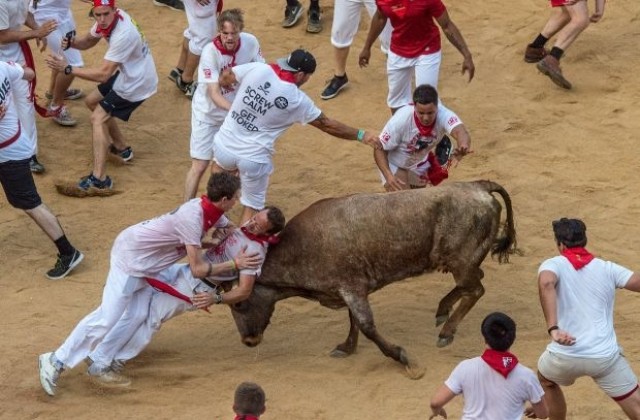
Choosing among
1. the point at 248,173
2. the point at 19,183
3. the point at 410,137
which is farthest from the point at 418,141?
the point at 19,183

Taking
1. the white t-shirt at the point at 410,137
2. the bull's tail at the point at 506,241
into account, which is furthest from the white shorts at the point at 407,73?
the bull's tail at the point at 506,241

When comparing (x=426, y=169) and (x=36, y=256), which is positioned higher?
(x=426, y=169)

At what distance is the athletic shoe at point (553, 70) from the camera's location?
650 inches

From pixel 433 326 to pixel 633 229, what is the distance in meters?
2.84

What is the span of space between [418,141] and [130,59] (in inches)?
144

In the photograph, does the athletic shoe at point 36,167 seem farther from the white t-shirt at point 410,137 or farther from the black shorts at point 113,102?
the white t-shirt at point 410,137

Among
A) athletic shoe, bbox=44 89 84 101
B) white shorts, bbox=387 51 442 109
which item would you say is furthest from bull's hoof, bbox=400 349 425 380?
athletic shoe, bbox=44 89 84 101

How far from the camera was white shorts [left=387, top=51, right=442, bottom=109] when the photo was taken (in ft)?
47.5

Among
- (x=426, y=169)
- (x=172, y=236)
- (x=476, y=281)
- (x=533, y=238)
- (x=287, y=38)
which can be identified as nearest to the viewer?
(x=172, y=236)

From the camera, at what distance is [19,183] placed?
42.3 feet

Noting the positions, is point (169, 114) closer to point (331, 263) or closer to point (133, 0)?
point (133, 0)

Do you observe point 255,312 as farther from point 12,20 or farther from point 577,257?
point 12,20

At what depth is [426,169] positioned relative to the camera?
13023mm

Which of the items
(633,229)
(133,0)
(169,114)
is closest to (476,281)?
(633,229)
